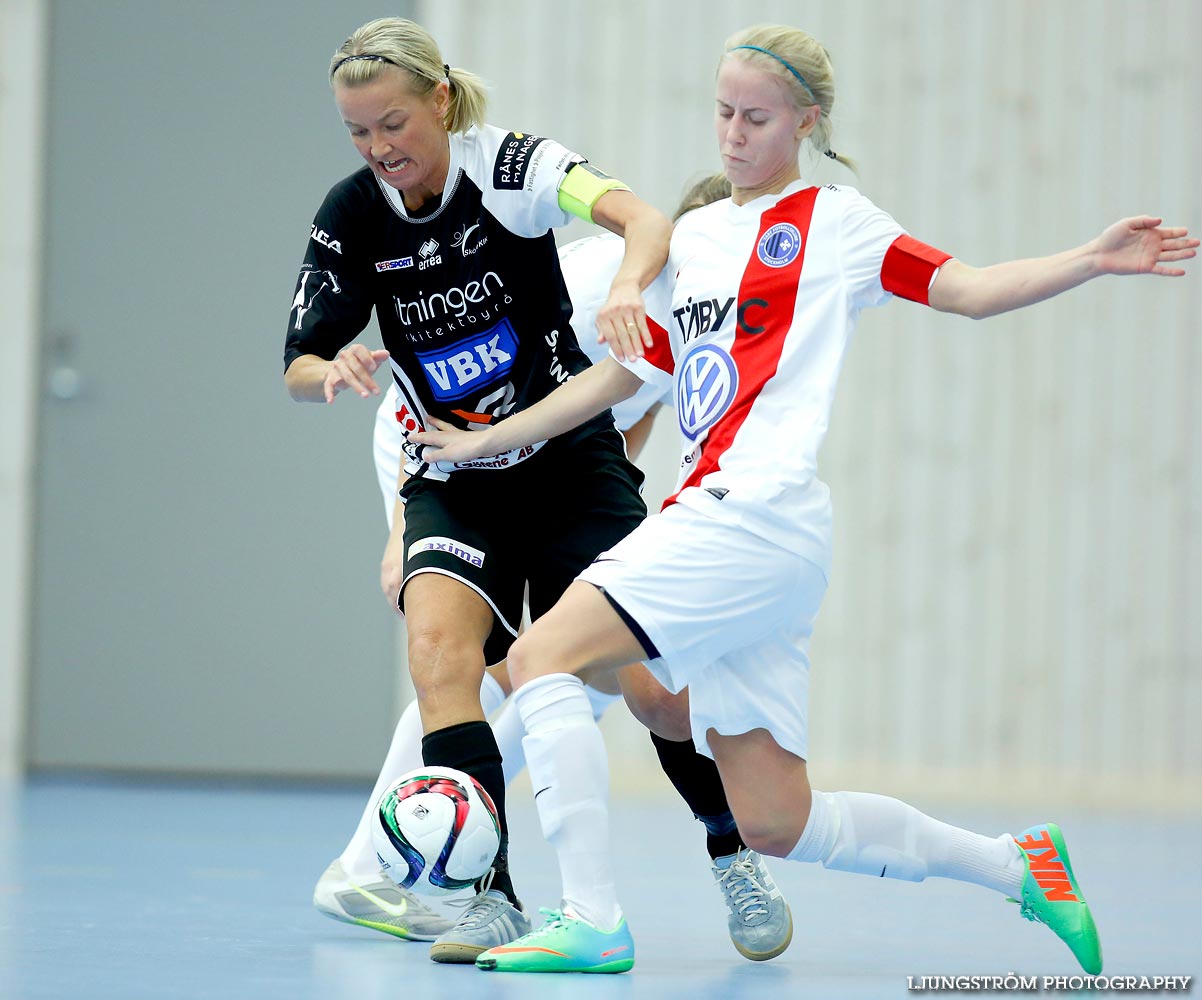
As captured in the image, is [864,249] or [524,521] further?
[524,521]

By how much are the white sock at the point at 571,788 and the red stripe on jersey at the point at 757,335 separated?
392 mm

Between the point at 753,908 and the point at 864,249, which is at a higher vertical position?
the point at 864,249

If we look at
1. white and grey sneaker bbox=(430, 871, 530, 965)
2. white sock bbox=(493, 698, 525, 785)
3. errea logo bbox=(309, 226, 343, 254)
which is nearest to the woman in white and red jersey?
white and grey sneaker bbox=(430, 871, 530, 965)

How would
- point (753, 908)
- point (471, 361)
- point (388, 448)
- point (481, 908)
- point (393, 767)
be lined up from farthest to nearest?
point (388, 448)
point (393, 767)
point (471, 361)
point (753, 908)
point (481, 908)

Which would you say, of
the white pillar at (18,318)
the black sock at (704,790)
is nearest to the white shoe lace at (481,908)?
the black sock at (704,790)

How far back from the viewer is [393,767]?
3.08 metres

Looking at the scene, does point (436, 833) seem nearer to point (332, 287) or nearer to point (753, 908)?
→ point (753, 908)

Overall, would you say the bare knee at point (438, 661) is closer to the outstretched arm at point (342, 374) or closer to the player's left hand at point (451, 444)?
the player's left hand at point (451, 444)

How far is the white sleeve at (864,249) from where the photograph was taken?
253cm

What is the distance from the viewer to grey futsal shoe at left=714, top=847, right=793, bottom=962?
2.68m

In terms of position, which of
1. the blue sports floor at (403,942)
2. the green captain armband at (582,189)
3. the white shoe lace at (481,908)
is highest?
the green captain armband at (582,189)

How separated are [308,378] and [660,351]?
0.64 m

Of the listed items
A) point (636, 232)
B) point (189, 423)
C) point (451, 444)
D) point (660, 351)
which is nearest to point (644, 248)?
point (636, 232)

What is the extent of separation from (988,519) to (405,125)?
4.85 meters
